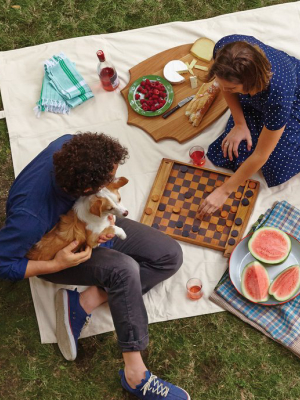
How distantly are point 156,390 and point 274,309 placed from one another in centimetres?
90

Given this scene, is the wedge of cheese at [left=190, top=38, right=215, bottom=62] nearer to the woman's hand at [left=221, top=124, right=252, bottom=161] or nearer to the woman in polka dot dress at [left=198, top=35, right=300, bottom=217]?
the woman in polka dot dress at [left=198, top=35, right=300, bottom=217]

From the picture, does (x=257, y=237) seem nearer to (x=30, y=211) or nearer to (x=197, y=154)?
(x=197, y=154)

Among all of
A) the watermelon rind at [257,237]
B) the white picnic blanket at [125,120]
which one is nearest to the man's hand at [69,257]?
the white picnic blanket at [125,120]

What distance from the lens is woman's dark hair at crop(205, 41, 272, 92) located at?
2662mm

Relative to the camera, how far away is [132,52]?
4.12 metres

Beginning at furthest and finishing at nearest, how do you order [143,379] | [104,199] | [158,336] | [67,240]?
[158,336] → [143,379] → [67,240] → [104,199]

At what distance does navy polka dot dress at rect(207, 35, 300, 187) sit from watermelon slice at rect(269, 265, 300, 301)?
633 mm

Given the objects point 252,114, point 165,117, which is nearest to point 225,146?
point 252,114

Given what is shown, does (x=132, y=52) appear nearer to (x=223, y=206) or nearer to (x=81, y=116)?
(x=81, y=116)

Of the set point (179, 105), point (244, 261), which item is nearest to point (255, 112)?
point (179, 105)

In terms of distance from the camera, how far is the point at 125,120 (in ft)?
12.8

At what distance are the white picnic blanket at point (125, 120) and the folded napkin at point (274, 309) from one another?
0.08 meters

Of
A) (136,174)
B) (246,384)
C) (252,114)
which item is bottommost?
(246,384)

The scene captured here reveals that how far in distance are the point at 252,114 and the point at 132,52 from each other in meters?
1.25
